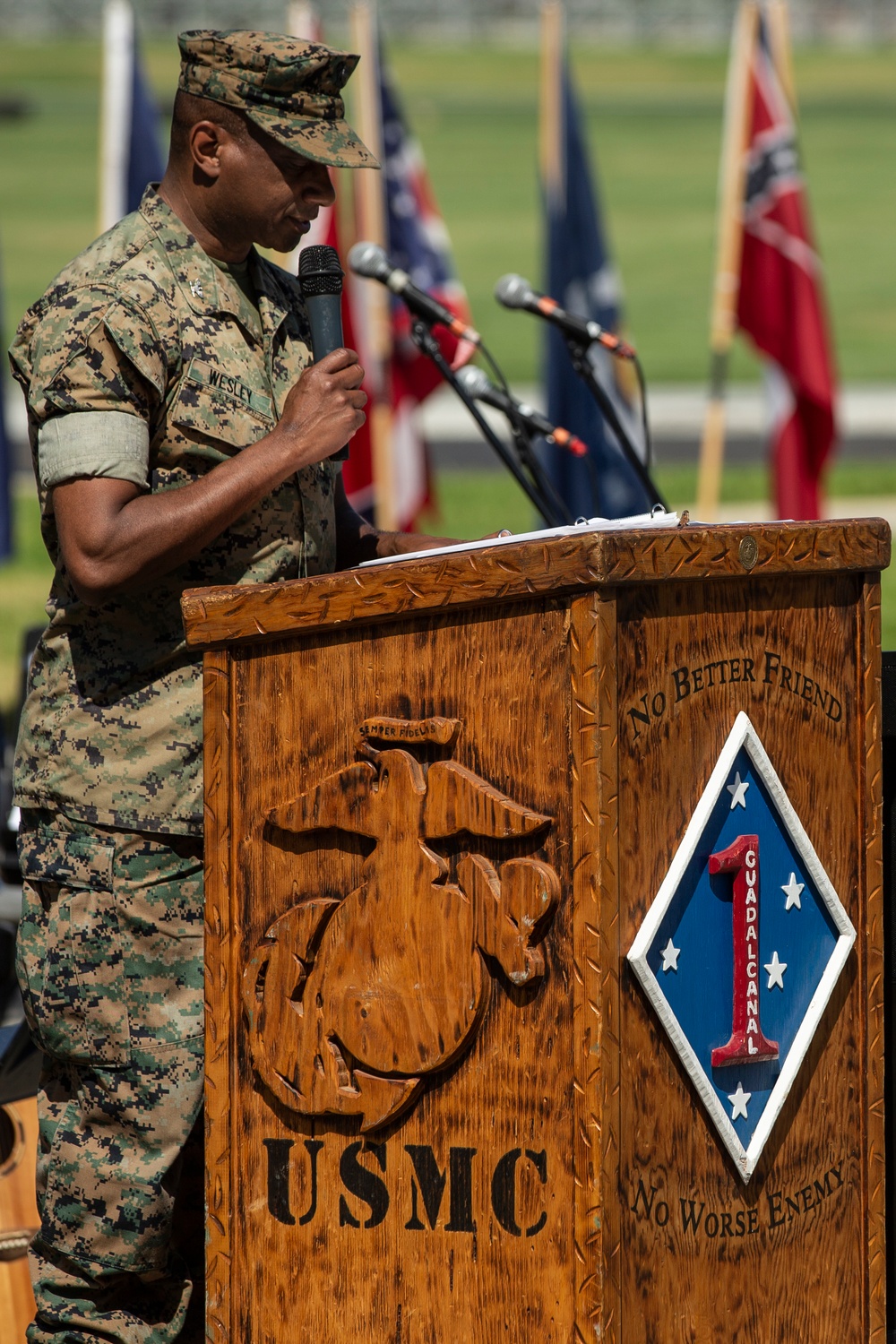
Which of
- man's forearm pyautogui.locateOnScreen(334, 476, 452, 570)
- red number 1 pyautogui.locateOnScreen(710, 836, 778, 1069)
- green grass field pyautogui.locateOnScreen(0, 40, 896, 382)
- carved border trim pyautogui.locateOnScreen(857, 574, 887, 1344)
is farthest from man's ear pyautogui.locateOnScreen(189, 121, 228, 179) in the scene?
green grass field pyautogui.locateOnScreen(0, 40, 896, 382)

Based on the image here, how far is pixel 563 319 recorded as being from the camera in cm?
308

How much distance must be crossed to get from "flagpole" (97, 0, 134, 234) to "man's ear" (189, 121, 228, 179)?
14.9 ft

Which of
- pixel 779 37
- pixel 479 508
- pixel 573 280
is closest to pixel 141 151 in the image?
pixel 573 280

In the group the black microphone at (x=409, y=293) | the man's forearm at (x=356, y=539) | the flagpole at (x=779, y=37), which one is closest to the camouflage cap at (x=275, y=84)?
the man's forearm at (x=356, y=539)

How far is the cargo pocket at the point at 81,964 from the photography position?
2.26 meters

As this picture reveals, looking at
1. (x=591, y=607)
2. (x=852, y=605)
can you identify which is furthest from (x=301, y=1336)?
(x=852, y=605)

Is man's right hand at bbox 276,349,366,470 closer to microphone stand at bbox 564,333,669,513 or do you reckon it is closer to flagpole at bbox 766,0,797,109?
microphone stand at bbox 564,333,669,513

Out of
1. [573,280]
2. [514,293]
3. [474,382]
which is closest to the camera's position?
[474,382]

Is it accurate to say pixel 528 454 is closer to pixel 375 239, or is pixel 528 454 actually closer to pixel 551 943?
pixel 551 943

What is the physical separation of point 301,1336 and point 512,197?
3561cm

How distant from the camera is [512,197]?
36.1 m

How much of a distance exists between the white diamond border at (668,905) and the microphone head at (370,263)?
148 centimetres

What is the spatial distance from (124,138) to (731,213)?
2385mm

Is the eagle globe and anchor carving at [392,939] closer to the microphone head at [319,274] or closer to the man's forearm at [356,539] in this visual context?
the microphone head at [319,274]
